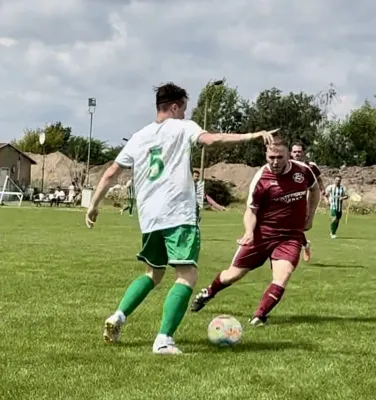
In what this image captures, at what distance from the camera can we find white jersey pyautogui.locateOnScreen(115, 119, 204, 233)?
6.46m

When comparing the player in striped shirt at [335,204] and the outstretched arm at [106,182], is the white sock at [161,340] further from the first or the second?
the player in striped shirt at [335,204]

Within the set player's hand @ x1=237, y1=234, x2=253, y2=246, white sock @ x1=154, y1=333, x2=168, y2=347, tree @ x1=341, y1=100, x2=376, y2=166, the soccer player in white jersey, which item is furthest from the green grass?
tree @ x1=341, y1=100, x2=376, y2=166

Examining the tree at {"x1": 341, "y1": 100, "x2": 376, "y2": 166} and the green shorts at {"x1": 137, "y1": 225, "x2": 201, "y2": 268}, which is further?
the tree at {"x1": 341, "y1": 100, "x2": 376, "y2": 166}

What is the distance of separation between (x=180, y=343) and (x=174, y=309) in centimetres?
63

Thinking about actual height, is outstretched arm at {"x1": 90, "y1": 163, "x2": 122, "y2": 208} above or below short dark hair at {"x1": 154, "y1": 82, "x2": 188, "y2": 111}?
below

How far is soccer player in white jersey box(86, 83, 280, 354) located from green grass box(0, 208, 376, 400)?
14.7 inches

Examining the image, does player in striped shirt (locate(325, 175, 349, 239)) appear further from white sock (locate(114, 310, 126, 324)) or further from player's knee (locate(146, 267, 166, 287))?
white sock (locate(114, 310, 126, 324))

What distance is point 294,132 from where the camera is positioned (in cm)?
9250

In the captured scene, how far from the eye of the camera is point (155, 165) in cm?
656

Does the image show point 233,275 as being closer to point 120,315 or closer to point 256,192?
point 256,192

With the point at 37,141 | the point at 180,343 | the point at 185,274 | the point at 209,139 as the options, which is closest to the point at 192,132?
the point at 209,139

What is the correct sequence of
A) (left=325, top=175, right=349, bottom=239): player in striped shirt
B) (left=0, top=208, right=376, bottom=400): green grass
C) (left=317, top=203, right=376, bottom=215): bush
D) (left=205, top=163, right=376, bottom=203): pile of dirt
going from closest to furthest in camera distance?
1. (left=0, top=208, right=376, bottom=400): green grass
2. (left=325, top=175, right=349, bottom=239): player in striped shirt
3. (left=317, top=203, right=376, bottom=215): bush
4. (left=205, top=163, right=376, bottom=203): pile of dirt

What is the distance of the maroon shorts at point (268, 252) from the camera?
8.38 meters

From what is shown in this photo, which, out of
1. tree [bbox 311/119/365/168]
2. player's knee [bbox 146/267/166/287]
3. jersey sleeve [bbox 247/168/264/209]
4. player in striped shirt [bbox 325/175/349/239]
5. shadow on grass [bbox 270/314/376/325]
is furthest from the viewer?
tree [bbox 311/119/365/168]
